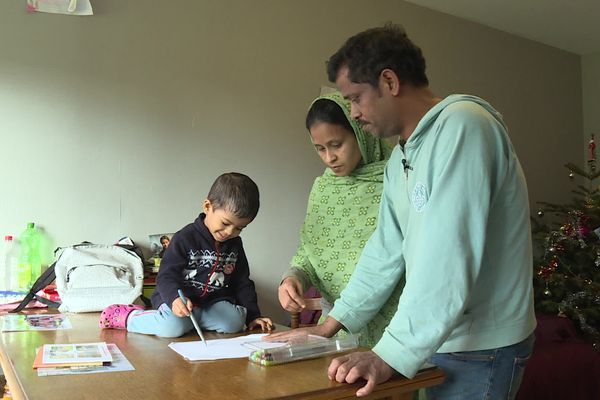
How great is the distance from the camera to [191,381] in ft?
3.16

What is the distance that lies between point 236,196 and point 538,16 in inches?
142

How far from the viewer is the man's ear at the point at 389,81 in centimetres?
Answer: 111

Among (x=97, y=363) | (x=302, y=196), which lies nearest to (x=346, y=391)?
(x=97, y=363)

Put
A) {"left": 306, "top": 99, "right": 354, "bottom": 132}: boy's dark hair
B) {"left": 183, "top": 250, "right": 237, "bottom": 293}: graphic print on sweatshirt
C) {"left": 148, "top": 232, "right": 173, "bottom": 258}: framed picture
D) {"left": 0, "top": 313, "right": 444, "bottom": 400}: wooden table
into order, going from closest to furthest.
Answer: {"left": 0, "top": 313, "right": 444, "bottom": 400}: wooden table
{"left": 306, "top": 99, "right": 354, "bottom": 132}: boy's dark hair
{"left": 183, "top": 250, "right": 237, "bottom": 293}: graphic print on sweatshirt
{"left": 148, "top": 232, "right": 173, "bottom": 258}: framed picture

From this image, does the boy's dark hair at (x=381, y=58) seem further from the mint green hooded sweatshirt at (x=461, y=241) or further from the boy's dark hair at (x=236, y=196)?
the boy's dark hair at (x=236, y=196)

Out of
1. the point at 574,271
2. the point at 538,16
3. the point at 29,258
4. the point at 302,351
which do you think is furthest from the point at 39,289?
the point at 538,16

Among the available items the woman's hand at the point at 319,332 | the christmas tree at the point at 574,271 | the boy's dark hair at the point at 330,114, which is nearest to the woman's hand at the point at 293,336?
the woman's hand at the point at 319,332

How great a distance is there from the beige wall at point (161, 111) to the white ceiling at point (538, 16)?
0.53 meters

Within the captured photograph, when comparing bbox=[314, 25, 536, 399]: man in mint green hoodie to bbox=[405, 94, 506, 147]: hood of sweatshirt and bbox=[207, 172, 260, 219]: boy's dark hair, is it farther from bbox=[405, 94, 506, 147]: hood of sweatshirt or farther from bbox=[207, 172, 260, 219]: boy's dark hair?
bbox=[207, 172, 260, 219]: boy's dark hair

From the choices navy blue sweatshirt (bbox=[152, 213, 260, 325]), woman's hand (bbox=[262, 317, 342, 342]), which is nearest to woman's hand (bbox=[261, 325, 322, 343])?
woman's hand (bbox=[262, 317, 342, 342])

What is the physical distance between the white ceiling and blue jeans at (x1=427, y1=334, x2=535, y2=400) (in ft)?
11.4

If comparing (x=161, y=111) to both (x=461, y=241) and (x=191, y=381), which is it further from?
(x=461, y=241)

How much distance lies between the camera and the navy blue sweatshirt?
1557 mm

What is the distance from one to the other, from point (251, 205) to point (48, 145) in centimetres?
151
